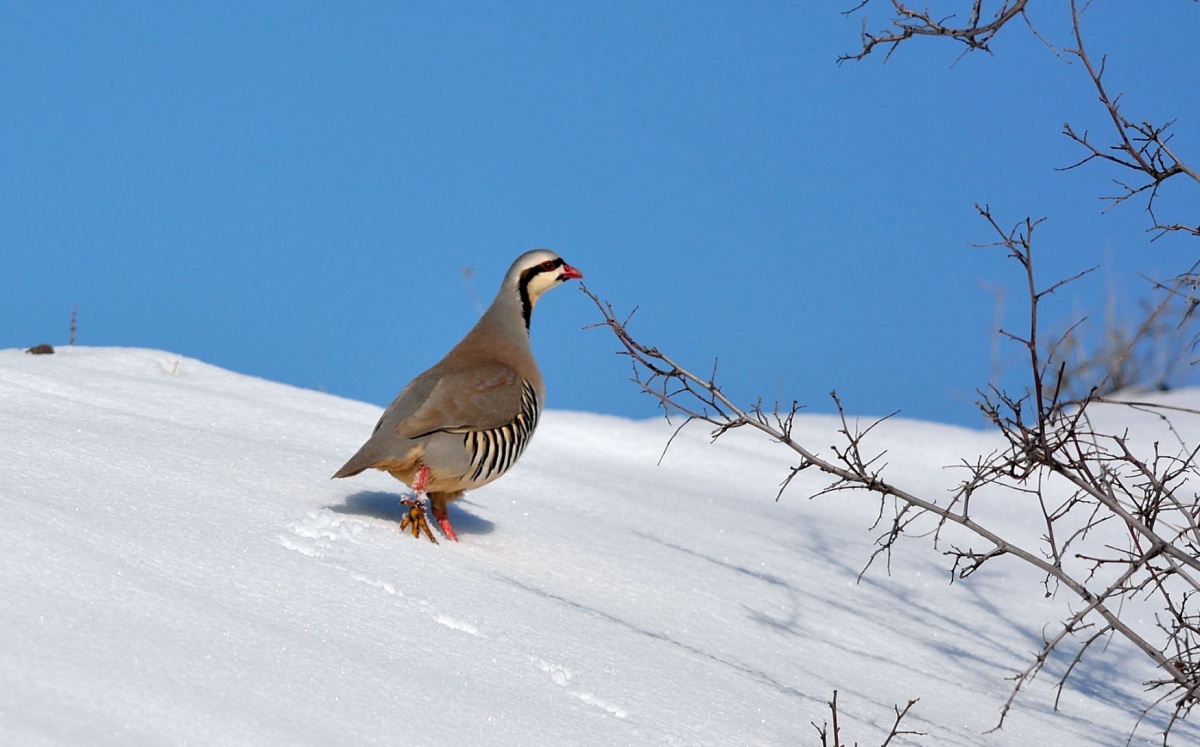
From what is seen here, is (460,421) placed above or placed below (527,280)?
below

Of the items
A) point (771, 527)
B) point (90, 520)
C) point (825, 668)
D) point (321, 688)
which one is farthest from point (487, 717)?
point (771, 527)

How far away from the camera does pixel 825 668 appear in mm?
4105

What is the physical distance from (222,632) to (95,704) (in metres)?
0.50

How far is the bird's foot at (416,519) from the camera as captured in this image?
4.14m

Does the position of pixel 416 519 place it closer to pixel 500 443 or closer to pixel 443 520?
pixel 443 520

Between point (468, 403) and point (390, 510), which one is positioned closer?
point (468, 403)

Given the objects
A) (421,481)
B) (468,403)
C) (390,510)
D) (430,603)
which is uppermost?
(468,403)

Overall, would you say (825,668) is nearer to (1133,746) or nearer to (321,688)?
(1133,746)

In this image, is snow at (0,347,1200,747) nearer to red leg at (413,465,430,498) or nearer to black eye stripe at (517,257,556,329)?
red leg at (413,465,430,498)

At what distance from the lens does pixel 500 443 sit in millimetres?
4355

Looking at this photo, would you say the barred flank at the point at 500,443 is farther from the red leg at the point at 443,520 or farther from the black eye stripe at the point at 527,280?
the black eye stripe at the point at 527,280

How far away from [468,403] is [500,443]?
0.20 m

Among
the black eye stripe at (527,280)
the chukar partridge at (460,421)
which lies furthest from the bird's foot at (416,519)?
the black eye stripe at (527,280)

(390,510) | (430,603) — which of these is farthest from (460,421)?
(430,603)
